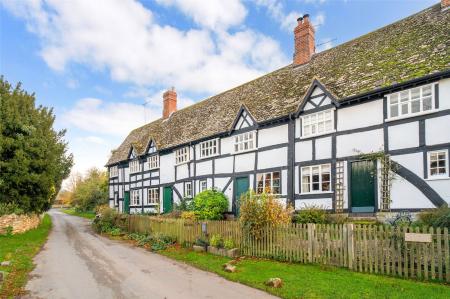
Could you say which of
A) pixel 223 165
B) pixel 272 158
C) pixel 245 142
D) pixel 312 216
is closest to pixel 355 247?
pixel 312 216

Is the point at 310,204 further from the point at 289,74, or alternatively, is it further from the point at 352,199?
the point at 289,74

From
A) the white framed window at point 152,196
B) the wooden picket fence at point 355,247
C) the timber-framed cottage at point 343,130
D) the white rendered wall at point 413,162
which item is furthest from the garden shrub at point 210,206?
the white rendered wall at point 413,162

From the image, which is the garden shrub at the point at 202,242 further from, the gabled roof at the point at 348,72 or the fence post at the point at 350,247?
the gabled roof at the point at 348,72

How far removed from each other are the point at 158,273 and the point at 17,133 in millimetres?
17136

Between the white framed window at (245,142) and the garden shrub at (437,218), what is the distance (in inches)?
408

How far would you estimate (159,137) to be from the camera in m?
32.1

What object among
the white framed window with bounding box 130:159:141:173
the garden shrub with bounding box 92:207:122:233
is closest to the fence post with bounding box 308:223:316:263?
the garden shrub with bounding box 92:207:122:233

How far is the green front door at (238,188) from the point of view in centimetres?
2091

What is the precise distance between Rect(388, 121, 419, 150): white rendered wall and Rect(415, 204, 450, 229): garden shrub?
3.02 m

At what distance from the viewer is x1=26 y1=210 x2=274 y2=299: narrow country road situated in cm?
883

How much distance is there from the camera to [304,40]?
2309cm

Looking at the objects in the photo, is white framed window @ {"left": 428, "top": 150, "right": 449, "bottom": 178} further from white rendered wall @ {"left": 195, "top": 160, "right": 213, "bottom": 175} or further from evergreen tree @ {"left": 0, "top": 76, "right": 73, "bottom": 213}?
evergreen tree @ {"left": 0, "top": 76, "right": 73, "bottom": 213}

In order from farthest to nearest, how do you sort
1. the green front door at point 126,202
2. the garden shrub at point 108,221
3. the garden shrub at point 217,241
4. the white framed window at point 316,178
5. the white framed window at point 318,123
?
1. the green front door at point 126,202
2. the garden shrub at point 108,221
3. the white framed window at point 318,123
4. the white framed window at point 316,178
5. the garden shrub at point 217,241

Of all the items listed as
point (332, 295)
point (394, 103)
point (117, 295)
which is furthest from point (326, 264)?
point (394, 103)
